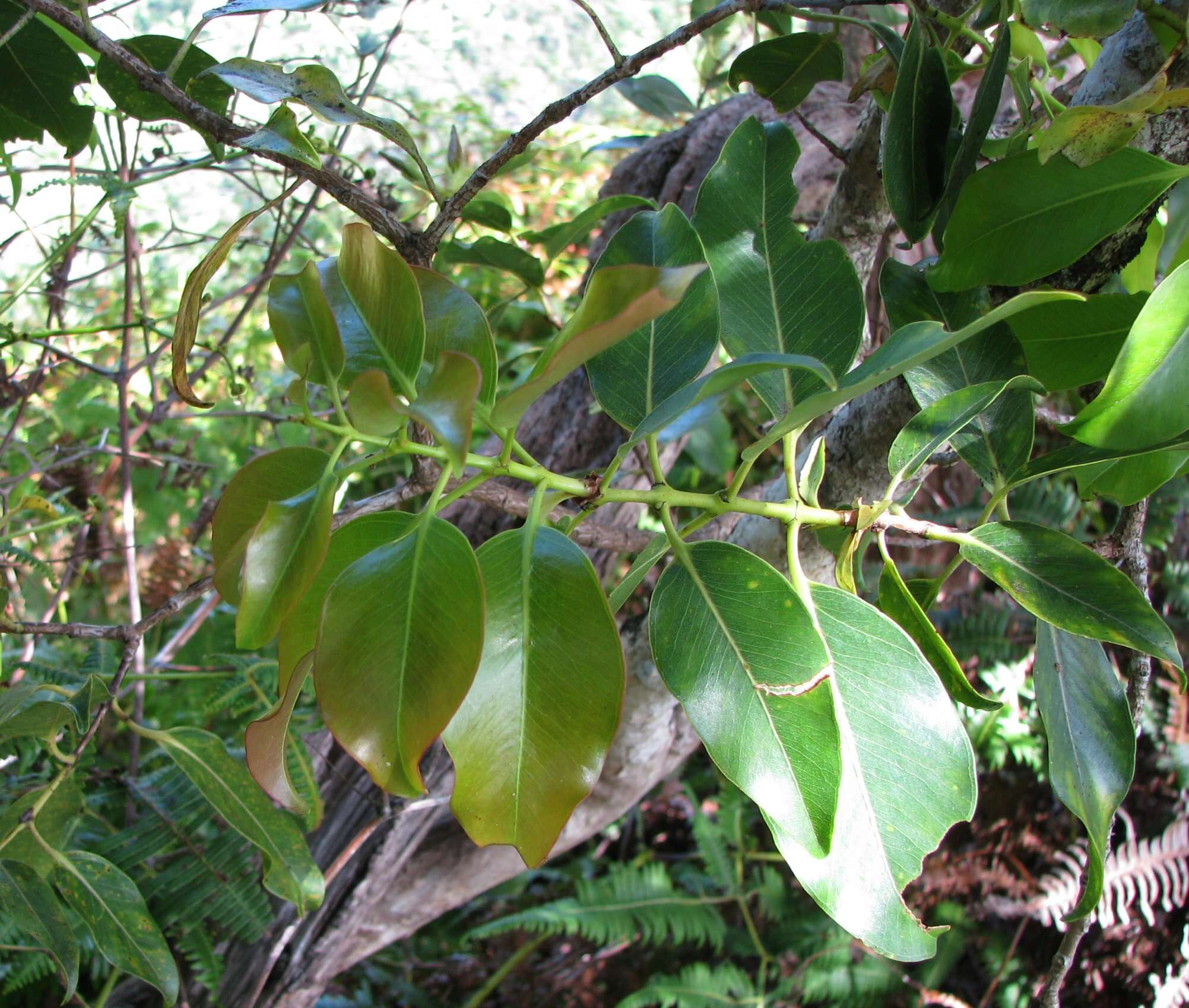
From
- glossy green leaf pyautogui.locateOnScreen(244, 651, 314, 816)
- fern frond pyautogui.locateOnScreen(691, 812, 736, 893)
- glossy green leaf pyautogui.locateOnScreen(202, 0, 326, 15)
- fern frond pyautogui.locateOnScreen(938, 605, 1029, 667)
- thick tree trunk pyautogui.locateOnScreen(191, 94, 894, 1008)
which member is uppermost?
glossy green leaf pyautogui.locateOnScreen(202, 0, 326, 15)

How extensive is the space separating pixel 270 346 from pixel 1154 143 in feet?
8.98

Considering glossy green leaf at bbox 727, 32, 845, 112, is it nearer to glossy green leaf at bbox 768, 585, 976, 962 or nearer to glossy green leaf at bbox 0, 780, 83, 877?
glossy green leaf at bbox 768, 585, 976, 962

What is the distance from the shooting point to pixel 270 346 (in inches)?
114

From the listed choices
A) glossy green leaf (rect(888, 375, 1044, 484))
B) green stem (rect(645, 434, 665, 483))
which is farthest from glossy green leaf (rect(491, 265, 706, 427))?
glossy green leaf (rect(888, 375, 1044, 484))

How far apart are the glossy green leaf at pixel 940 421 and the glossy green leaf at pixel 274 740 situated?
357mm

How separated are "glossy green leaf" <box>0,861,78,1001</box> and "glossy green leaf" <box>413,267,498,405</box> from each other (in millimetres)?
506

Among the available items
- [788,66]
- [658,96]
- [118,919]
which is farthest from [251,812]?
[658,96]

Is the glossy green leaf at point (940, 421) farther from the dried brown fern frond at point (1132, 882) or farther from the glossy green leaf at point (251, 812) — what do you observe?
the dried brown fern frond at point (1132, 882)

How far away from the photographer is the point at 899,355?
40 cm

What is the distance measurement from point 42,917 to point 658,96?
1182mm

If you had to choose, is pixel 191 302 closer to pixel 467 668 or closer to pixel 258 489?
pixel 258 489

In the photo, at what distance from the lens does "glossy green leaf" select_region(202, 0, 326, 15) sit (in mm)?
537

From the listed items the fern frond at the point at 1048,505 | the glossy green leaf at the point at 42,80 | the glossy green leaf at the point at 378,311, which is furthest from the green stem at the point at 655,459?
the fern frond at the point at 1048,505

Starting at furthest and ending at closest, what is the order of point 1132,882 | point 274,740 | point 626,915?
point 626,915 → point 1132,882 → point 274,740
